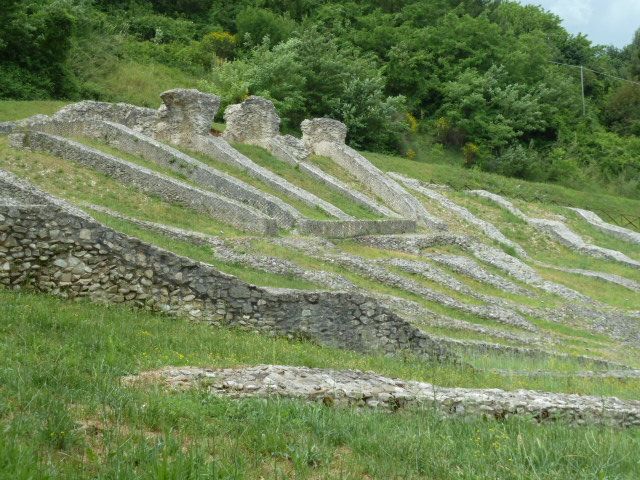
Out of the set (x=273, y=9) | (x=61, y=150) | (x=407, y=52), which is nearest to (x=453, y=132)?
(x=407, y=52)

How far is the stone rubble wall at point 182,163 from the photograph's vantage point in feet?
74.4

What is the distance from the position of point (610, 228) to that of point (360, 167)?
36.3 feet

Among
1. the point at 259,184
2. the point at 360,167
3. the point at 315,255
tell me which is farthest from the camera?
the point at 360,167

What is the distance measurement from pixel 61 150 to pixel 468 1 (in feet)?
174

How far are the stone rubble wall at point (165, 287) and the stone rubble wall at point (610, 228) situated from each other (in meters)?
22.5

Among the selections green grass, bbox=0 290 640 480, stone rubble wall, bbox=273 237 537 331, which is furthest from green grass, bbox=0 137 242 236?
green grass, bbox=0 290 640 480

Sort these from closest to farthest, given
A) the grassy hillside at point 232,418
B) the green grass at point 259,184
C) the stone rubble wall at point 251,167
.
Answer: the grassy hillside at point 232,418, the green grass at point 259,184, the stone rubble wall at point 251,167

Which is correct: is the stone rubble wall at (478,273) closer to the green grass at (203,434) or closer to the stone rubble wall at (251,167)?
the stone rubble wall at (251,167)

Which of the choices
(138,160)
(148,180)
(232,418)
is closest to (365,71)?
(138,160)

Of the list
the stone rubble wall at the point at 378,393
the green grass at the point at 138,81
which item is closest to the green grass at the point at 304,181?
the green grass at the point at 138,81

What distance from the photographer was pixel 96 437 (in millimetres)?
5344

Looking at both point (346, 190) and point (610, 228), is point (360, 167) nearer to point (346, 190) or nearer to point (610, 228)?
point (346, 190)

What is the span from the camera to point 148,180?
21.1 meters

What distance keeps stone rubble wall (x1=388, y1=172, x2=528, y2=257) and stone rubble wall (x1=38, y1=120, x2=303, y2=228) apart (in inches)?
361
